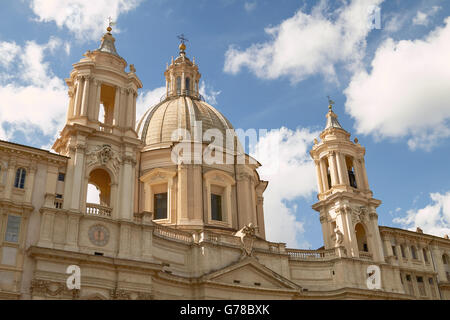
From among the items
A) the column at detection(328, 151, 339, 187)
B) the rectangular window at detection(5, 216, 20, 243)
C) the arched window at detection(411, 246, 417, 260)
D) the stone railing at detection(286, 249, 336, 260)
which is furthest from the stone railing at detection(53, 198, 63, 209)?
the arched window at detection(411, 246, 417, 260)

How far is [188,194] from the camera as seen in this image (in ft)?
137

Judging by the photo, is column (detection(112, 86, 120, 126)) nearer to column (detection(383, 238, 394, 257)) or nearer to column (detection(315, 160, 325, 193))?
column (detection(315, 160, 325, 193))

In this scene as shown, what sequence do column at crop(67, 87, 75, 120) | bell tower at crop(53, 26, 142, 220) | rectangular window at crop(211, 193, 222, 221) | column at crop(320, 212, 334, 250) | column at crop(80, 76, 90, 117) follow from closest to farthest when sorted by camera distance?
1. bell tower at crop(53, 26, 142, 220)
2. column at crop(80, 76, 90, 117)
3. column at crop(67, 87, 75, 120)
4. rectangular window at crop(211, 193, 222, 221)
5. column at crop(320, 212, 334, 250)

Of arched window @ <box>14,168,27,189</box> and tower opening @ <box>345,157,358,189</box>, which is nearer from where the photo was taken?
arched window @ <box>14,168,27,189</box>

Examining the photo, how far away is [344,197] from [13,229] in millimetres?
27929

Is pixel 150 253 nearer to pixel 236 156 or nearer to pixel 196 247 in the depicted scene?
pixel 196 247

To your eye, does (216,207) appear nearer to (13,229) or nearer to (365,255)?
(365,255)

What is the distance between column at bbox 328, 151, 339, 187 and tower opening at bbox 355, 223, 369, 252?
4.57 m

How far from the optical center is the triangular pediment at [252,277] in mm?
35500

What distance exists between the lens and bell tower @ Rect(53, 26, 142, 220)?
3209 cm

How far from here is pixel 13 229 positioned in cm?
2845

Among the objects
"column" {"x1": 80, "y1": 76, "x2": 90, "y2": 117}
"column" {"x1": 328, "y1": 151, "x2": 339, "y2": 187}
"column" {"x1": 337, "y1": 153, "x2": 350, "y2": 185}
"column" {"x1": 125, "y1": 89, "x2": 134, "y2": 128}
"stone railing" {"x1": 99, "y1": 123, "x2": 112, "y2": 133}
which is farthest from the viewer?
"column" {"x1": 328, "y1": 151, "x2": 339, "y2": 187}

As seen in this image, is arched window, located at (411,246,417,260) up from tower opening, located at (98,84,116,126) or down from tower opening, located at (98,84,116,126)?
down
